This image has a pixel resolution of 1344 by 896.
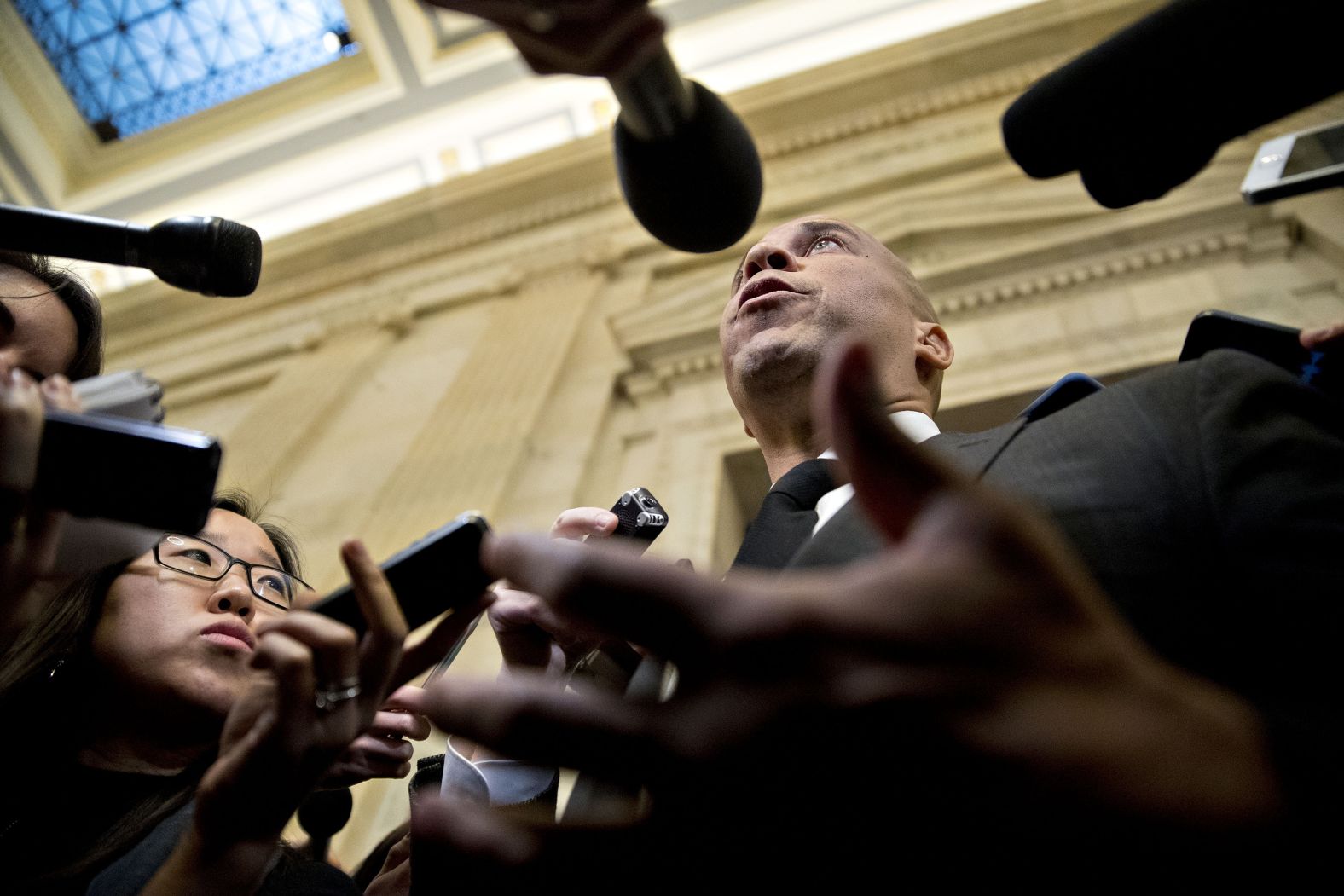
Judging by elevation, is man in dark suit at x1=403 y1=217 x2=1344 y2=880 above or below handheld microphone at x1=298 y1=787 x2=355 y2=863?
above

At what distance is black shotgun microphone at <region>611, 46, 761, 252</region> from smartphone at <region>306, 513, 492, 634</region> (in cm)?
46

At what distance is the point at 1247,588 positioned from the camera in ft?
2.74

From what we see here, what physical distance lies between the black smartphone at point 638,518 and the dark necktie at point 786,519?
149 mm

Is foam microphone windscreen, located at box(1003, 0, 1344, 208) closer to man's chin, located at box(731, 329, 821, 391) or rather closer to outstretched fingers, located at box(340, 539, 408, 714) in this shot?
man's chin, located at box(731, 329, 821, 391)

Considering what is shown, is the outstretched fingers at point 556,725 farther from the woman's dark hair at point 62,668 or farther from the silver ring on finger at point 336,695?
the woman's dark hair at point 62,668

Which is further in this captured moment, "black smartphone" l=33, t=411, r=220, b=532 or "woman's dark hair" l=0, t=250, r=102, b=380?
"woman's dark hair" l=0, t=250, r=102, b=380

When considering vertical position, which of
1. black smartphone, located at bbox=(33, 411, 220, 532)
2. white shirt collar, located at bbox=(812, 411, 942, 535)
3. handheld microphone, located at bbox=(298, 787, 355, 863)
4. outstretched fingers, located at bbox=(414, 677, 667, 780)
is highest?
black smartphone, located at bbox=(33, 411, 220, 532)

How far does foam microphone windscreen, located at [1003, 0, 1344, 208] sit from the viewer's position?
2.61 feet

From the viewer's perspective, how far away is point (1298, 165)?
1.14 meters

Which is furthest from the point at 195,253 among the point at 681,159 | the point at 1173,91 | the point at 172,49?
the point at 172,49

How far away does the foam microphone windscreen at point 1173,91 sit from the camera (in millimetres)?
795

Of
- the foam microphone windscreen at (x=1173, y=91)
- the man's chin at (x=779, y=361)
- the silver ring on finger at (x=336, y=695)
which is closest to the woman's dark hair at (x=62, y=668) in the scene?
the silver ring on finger at (x=336, y=695)

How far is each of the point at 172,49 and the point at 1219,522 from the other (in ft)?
29.2

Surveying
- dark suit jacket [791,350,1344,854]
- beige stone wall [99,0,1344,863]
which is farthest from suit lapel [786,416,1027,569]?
beige stone wall [99,0,1344,863]
